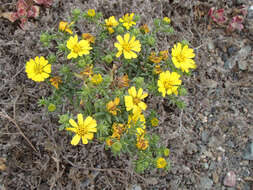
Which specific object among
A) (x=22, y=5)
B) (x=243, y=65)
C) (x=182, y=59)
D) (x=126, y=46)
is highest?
(x=22, y=5)

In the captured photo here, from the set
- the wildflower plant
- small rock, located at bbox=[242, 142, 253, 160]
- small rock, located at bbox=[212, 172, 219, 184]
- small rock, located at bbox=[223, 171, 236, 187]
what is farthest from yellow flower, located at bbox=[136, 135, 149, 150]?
small rock, located at bbox=[242, 142, 253, 160]

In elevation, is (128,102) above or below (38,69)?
below

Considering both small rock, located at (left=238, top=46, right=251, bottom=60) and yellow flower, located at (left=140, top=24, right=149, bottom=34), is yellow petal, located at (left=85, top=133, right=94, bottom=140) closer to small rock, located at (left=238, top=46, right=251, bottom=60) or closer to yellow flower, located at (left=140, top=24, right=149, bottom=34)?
yellow flower, located at (left=140, top=24, right=149, bottom=34)

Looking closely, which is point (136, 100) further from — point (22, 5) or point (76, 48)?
point (22, 5)

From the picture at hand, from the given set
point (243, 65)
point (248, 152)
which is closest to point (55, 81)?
point (248, 152)

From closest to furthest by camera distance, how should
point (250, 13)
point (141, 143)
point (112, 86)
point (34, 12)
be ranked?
1. point (141, 143)
2. point (112, 86)
3. point (34, 12)
4. point (250, 13)

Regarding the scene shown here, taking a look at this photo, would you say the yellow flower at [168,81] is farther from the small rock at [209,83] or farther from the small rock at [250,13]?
the small rock at [250,13]

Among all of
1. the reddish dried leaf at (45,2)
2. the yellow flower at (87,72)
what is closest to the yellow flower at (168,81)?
the yellow flower at (87,72)
